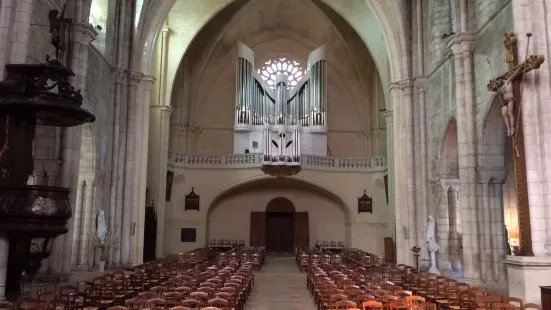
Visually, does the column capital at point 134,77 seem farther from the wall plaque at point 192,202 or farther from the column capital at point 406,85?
the column capital at point 406,85

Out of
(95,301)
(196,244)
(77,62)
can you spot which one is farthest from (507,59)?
(196,244)

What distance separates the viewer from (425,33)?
20875 mm

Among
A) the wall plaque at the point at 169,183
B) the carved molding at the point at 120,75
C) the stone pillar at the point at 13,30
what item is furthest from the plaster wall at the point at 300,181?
the stone pillar at the point at 13,30

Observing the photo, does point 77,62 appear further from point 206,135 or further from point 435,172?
point 206,135

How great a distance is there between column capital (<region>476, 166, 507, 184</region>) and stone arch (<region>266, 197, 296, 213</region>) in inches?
725

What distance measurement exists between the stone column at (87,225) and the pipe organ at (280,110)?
12.9 meters

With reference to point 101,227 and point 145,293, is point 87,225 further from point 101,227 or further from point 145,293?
point 145,293

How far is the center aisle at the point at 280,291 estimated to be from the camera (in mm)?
12164

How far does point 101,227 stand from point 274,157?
41.9 ft

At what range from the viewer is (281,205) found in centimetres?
3262

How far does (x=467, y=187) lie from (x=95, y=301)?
11.2m

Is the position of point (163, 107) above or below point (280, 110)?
below

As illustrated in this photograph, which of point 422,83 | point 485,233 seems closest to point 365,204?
point 422,83

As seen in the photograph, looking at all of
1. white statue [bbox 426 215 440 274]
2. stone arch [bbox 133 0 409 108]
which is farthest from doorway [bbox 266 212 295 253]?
white statue [bbox 426 215 440 274]
